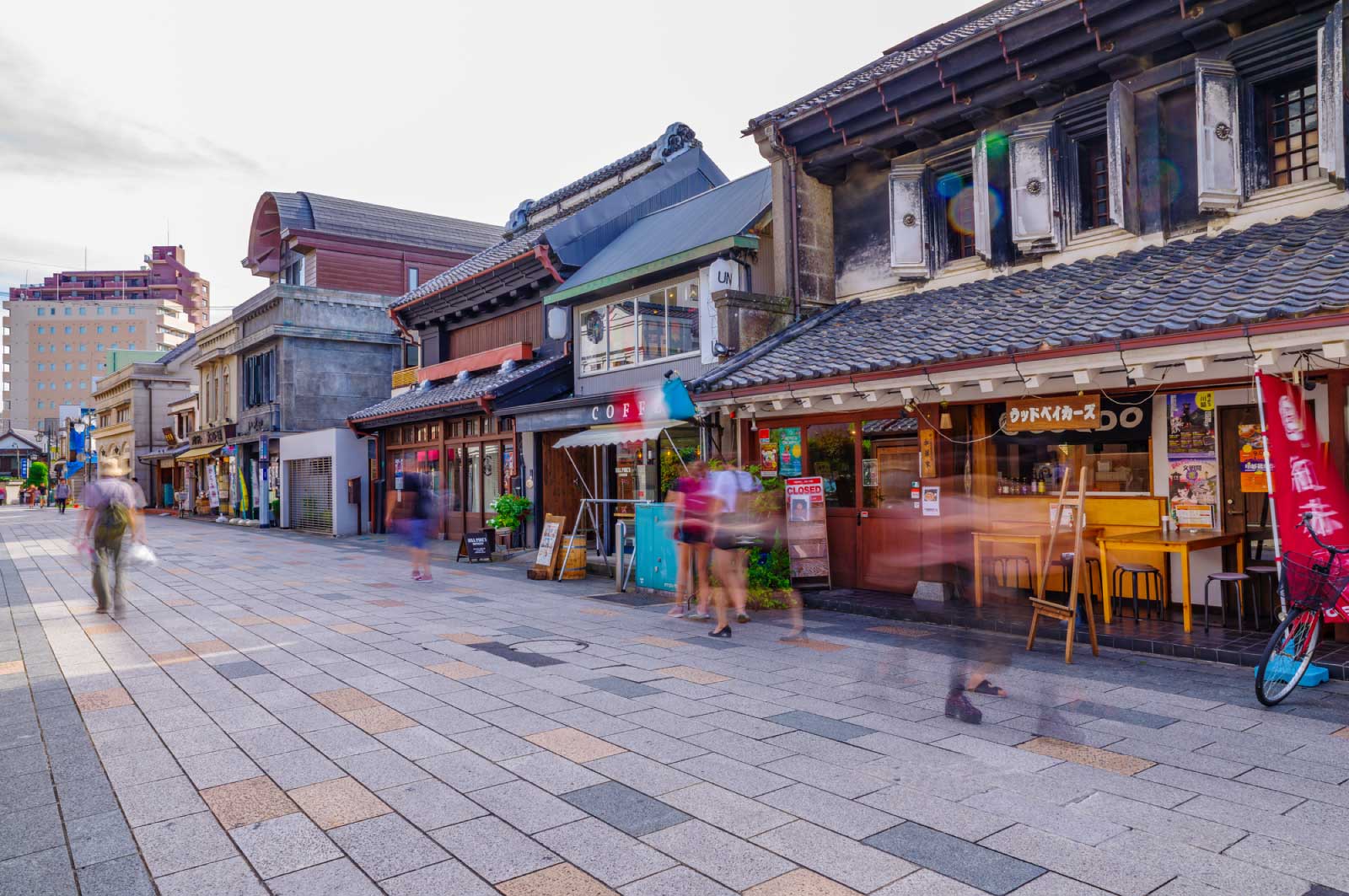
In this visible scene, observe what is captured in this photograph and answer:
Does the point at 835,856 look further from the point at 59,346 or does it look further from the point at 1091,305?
the point at 59,346

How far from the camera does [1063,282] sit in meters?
10.4

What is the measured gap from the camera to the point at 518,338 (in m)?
21.3

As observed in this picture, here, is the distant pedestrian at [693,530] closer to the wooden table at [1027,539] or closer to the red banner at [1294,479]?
the wooden table at [1027,539]

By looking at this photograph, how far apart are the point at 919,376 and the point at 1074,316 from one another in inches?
65.2

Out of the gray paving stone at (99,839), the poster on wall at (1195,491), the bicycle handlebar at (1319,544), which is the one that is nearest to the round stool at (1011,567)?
the poster on wall at (1195,491)

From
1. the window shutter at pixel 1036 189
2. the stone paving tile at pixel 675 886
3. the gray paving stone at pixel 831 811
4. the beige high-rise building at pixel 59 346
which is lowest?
the gray paving stone at pixel 831 811

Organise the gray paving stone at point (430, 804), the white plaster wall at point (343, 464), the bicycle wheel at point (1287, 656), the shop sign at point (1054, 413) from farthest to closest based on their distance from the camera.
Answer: the white plaster wall at point (343, 464) → the shop sign at point (1054, 413) → the bicycle wheel at point (1287, 656) → the gray paving stone at point (430, 804)

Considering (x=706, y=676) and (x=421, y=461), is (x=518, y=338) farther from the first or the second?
(x=706, y=676)

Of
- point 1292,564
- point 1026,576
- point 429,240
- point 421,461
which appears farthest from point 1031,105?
point 429,240

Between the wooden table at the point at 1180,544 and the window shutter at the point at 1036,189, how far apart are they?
413 cm

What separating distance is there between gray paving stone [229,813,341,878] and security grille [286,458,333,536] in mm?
23742

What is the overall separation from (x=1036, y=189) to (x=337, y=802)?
418 inches

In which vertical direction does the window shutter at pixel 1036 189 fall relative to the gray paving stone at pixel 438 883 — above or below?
above

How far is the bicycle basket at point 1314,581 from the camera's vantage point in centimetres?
621
